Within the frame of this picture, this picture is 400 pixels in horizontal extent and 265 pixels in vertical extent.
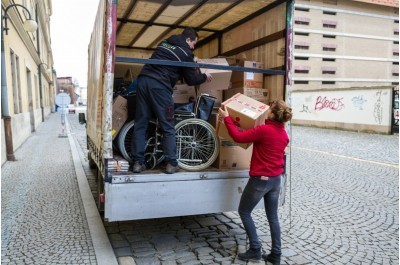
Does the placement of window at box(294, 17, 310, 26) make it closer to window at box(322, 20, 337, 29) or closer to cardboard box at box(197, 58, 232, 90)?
window at box(322, 20, 337, 29)

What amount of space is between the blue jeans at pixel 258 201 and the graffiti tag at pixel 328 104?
18461mm

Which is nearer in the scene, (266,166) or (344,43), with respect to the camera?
(266,166)

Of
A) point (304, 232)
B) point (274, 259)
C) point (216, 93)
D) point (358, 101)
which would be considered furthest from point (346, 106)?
point (274, 259)

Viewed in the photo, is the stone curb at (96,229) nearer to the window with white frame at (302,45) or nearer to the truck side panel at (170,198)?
the truck side panel at (170,198)

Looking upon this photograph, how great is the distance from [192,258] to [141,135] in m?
1.43

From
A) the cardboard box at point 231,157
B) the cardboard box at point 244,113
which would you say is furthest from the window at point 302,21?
the cardboard box at point 244,113

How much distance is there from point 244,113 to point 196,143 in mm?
782

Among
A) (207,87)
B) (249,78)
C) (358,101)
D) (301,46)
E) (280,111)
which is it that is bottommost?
(358,101)

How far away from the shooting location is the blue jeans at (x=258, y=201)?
139 inches

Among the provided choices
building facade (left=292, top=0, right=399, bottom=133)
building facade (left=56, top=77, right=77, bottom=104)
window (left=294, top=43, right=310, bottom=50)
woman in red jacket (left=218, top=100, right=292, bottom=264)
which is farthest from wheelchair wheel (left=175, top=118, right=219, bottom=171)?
building facade (left=56, top=77, right=77, bottom=104)

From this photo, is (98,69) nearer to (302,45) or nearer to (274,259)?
(274,259)

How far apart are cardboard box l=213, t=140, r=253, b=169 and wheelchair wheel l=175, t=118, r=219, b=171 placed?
0.25ft

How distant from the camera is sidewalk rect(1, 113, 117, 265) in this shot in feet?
12.2

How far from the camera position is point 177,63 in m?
3.76
